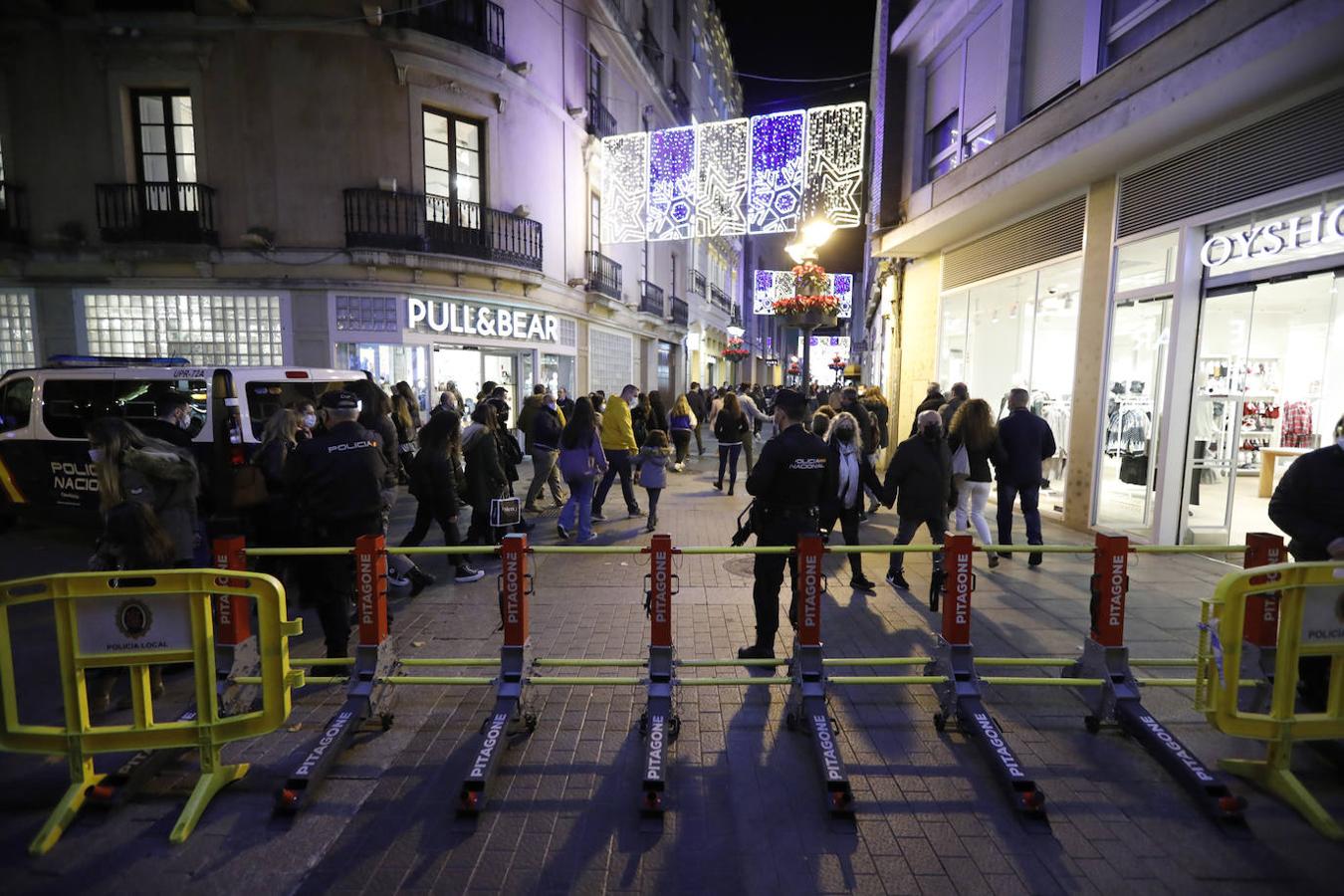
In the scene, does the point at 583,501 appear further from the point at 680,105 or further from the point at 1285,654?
the point at 680,105

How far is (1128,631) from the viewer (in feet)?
17.7

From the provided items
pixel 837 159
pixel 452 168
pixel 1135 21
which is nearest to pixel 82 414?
pixel 452 168

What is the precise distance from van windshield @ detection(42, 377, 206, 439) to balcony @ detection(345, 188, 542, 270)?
21.3 feet

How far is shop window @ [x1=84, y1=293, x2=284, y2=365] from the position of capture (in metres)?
13.7

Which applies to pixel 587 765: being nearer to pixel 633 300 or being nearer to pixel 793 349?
pixel 633 300

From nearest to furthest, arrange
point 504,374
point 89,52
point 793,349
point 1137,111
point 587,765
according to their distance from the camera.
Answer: point 587,765 < point 1137,111 < point 89,52 < point 504,374 < point 793,349

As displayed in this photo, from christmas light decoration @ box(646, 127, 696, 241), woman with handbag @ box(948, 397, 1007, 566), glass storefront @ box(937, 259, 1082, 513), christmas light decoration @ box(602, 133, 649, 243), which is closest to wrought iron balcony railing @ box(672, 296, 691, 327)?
christmas light decoration @ box(602, 133, 649, 243)

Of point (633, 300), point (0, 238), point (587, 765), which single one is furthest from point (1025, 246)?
point (0, 238)

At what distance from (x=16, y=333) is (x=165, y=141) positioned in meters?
5.20

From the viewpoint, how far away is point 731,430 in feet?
39.6

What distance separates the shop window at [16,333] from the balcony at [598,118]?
13.7 metres

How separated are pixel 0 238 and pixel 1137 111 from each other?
63.0ft

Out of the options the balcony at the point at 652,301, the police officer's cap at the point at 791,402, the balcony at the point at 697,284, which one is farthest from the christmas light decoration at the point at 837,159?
the balcony at the point at 697,284

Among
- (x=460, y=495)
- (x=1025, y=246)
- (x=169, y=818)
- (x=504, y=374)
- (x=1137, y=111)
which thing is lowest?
(x=169, y=818)
